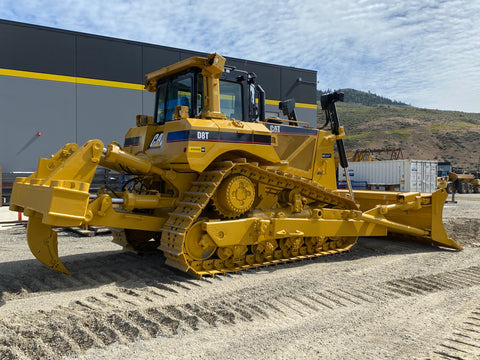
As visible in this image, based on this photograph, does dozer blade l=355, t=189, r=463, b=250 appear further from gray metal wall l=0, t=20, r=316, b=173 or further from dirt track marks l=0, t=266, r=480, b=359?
gray metal wall l=0, t=20, r=316, b=173

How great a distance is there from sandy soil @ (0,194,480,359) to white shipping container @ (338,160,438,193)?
1466 cm

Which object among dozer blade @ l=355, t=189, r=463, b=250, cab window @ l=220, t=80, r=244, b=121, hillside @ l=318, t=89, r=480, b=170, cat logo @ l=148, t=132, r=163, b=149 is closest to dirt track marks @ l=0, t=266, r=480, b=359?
cat logo @ l=148, t=132, r=163, b=149

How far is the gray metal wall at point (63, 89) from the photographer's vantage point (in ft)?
51.3

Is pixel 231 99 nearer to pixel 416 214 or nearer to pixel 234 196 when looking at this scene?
pixel 234 196

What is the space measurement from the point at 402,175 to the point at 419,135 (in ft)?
166

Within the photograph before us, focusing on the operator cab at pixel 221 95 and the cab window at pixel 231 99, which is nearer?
the operator cab at pixel 221 95

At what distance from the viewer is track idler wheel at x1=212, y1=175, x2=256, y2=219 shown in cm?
606

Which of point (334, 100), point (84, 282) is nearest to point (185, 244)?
point (84, 282)

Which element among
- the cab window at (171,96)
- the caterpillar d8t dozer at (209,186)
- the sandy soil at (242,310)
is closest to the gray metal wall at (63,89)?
the sandy soil at (242,310)

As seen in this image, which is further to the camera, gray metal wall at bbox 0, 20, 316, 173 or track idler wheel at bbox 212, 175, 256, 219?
gray metal wall at bbox 0, 20, 316, 173

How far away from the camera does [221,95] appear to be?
6.53 meters

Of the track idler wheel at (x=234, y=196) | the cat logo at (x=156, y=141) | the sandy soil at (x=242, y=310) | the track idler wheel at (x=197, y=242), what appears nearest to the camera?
the sandy soil at (x=242, y=310)

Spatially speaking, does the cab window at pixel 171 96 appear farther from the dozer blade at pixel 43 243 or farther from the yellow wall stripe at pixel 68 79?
the yellow wall stripe at pixel 68 79

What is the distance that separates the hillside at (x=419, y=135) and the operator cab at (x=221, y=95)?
5496 cm
